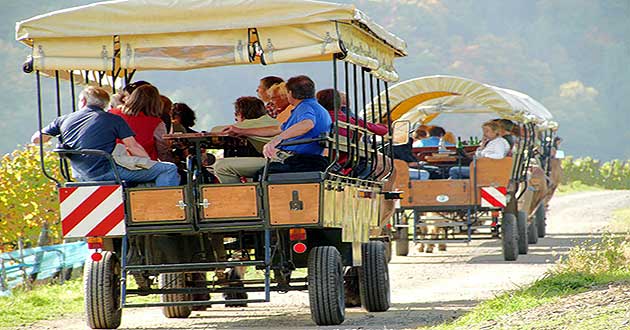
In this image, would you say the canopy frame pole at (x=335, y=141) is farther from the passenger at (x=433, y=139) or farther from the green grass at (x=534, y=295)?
the passenger at (x=433, y=139)

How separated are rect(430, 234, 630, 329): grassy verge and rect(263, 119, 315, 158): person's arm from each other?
1.87 meters

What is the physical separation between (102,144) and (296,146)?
4.99 ft

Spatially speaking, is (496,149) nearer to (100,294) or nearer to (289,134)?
(289,134)

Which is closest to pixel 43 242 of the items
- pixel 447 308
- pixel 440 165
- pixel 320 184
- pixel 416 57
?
pixel 440 165

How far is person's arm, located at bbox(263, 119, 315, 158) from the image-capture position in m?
10.8

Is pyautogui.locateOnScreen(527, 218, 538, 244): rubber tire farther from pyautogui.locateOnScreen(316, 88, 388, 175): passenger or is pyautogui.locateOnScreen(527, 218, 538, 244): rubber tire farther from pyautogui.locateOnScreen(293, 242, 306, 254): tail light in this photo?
pyautogui.locateOnScreen(293, 242, 306, 254): tail light

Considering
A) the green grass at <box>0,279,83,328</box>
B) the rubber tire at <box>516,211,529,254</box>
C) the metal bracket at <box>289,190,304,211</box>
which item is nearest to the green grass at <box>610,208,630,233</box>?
the rubber tire at <box>516,211,529,254</box>

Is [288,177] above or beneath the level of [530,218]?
above

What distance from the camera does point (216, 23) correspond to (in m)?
10.9

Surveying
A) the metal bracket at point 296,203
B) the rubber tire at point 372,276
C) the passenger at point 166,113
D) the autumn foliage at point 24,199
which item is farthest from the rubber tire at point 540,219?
the metal bracket at point 296,203

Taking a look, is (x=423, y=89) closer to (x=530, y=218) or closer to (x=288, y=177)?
(x=530, y=218)

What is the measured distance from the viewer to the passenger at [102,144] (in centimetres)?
1088

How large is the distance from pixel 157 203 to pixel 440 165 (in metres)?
10.4

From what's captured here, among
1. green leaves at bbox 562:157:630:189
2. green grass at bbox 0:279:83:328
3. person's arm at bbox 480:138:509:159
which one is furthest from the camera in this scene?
green leaves at bbox 562:157:630:189
